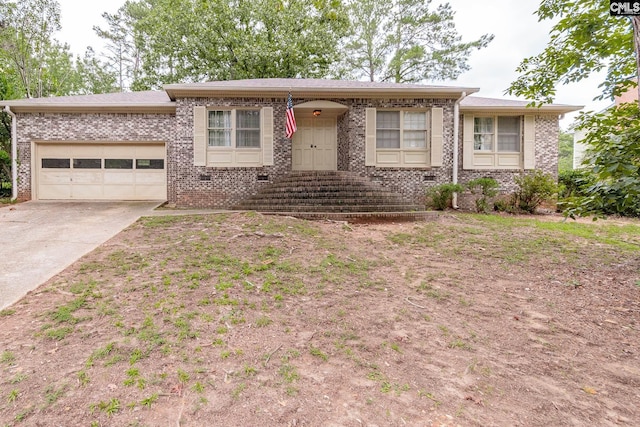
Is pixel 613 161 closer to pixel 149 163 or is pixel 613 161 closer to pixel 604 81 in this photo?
pixel 604 81

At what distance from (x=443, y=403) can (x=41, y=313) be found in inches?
127

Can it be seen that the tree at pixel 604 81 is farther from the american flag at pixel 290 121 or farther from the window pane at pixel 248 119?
the window pane at pixel 248 119

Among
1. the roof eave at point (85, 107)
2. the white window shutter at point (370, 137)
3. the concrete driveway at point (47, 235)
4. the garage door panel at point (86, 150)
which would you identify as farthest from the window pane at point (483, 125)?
the garage door panel at point (86, 150)

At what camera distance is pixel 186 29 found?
55.5ft

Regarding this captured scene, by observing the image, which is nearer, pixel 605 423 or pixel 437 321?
pixel 605 423

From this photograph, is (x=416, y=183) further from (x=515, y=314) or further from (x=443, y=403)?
(x=443, y=403)

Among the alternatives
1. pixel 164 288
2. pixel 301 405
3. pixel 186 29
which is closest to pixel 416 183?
pixel 164 288

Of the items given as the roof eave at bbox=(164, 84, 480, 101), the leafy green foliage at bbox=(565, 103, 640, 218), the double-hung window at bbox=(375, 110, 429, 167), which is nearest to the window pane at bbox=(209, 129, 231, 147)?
the roof eave at bbox=(164, 84, 480, 101)

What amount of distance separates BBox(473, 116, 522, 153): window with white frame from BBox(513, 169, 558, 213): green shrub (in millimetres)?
1284

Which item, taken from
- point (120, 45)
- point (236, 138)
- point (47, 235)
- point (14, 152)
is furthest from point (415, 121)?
point (120, 45)

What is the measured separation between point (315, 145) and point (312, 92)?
5.61 feet

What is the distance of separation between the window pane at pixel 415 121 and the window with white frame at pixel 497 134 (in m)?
2.12

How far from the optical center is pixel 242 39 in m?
16.5

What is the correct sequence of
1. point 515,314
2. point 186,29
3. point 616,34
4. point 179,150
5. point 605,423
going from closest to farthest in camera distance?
point 605,423 < point 515,314 < point 616,34 < point 179,150 < point 186,29
